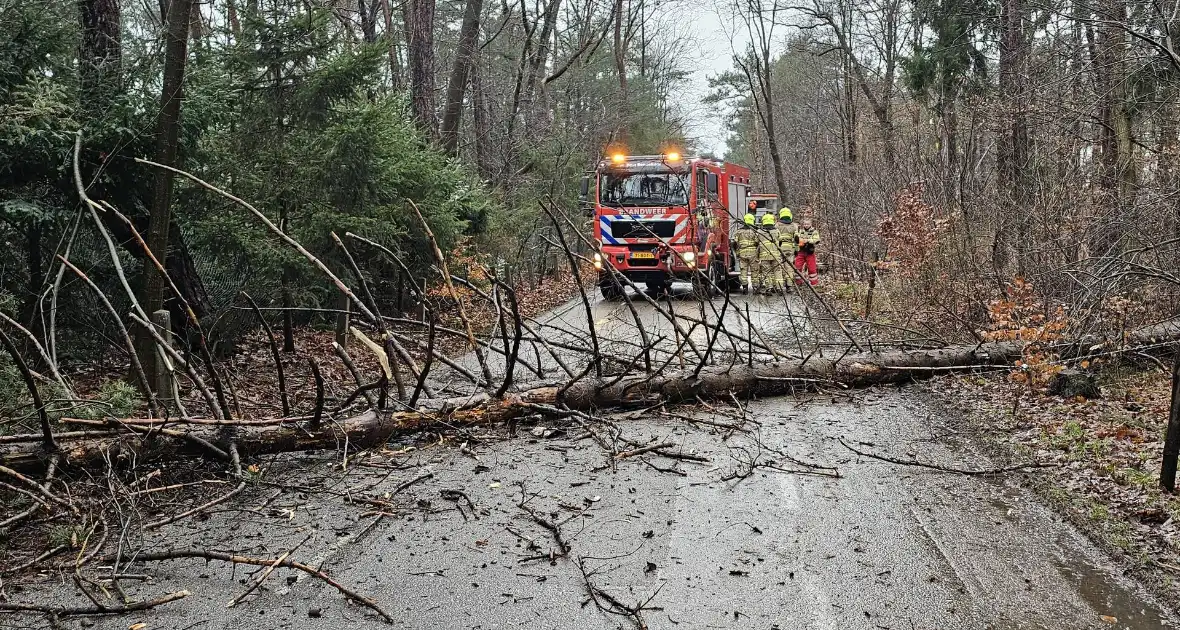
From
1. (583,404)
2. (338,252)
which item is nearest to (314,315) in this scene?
(338,252)

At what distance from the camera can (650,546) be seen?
4594 mm

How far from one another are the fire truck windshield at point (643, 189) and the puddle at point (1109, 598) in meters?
14.0

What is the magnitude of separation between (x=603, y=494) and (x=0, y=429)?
414cm

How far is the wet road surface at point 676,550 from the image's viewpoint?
3811 mm

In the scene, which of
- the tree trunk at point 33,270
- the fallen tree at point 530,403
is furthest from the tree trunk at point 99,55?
the fallen tree at point 530,403

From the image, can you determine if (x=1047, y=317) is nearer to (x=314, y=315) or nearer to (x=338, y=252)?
(x=338, y=252)

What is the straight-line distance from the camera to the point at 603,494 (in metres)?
5.52

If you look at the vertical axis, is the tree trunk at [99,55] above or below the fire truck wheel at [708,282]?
above

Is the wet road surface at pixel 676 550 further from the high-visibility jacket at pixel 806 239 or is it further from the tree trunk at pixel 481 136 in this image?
the tree trunk at pixel 481 136

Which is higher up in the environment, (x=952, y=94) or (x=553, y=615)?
(x=952, y=94)

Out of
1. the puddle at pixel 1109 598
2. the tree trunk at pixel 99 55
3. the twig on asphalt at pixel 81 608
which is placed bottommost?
the puddle at pixel 1109 598

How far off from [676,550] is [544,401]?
2872 millimetres

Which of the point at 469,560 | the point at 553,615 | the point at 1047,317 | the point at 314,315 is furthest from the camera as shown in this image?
the point at 314,315

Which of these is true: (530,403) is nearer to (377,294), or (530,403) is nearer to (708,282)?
(708,282)
